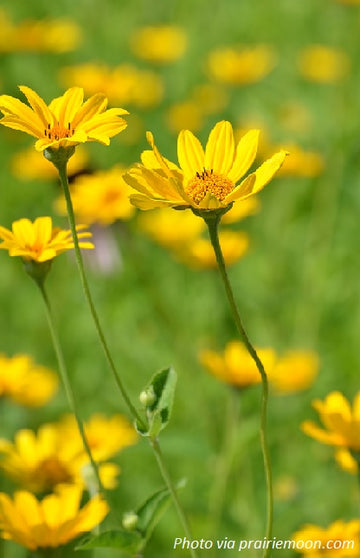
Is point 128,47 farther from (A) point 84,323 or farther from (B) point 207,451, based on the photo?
(B) point 207,451

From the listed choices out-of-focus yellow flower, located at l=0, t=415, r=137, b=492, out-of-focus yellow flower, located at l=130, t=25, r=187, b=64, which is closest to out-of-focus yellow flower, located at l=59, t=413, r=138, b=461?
out-of-focus yellow flower, located at l=0, t=415, r=137, b=492

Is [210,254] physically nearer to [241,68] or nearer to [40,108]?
[40,108]

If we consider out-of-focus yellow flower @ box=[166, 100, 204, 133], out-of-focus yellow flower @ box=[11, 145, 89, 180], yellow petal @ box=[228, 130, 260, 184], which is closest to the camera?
yellow petal @ box=[228, 130, 260, 184]

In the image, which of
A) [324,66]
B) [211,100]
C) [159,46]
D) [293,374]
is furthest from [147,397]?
[159,46]

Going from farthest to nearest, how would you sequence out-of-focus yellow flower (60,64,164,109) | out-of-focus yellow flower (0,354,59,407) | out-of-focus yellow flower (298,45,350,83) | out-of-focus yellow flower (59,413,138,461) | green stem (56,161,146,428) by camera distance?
out-of-focus yellow flower (298,45,350,83)
out-of-focus yellow flower (60,64,164,109)
out-of-focus yellow flower (0,354,59,407)
out-of-focus yellow flower (59,413,138,461)
green stem (56,161,146,428)

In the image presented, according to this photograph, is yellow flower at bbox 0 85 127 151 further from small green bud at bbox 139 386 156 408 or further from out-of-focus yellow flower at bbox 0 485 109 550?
out-of-focus yellow flower at bbox 0 485 109 550

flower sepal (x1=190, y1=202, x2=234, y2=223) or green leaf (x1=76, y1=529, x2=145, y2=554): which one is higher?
flower sepal (x1=190, y1=202, x2=234, y2=223)

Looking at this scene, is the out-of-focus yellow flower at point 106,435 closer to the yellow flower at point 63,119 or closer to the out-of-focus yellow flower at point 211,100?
the yellow flower at point 63,119
